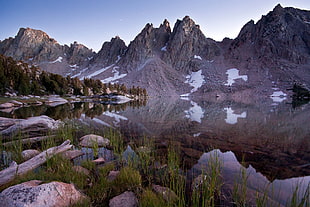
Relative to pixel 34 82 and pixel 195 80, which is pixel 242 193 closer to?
pixel 34 82

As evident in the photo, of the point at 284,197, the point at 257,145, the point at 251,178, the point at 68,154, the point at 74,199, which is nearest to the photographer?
the point at 74,199

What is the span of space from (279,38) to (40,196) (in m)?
240

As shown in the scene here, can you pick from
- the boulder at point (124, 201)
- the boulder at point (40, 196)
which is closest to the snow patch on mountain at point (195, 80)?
the boulder at point (124, 201)

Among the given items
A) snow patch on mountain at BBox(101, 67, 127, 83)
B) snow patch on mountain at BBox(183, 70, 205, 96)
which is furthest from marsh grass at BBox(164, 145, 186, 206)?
snow patch on mountain at BBox(101, 67, 127, 83)

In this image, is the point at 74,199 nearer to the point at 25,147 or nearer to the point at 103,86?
the point at 25,147

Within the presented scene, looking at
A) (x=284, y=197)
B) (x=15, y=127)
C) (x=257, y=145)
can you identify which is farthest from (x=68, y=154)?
(x=257, y=145)

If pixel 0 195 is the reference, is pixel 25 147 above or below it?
below

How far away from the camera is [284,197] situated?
448 cm

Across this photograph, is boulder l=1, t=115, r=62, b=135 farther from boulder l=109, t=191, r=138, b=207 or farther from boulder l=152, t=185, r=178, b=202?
boulder l=152, t=185, r=178, b=202

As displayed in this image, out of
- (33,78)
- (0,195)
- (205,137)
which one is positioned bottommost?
(205,137)

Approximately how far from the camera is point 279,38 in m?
177

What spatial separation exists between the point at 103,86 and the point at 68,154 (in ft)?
340

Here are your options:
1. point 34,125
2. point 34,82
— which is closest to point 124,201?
point 34,125

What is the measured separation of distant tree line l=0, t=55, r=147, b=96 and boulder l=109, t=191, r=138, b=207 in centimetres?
6233
